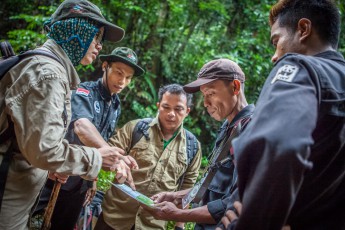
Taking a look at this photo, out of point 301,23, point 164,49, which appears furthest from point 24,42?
point 301,23

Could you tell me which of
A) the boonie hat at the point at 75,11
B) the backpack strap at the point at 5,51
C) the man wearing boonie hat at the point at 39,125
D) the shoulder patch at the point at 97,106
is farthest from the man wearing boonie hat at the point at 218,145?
the backpack strap at the point at 5,51

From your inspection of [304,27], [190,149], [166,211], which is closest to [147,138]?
[190,149]

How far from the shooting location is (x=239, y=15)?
9.48 m

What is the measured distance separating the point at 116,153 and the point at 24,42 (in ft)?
18.9

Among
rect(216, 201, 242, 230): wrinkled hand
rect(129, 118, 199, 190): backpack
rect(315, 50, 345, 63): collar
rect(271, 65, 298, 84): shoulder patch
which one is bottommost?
rect(129, 118, 199, 190): backpack

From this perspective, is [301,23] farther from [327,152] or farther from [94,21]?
[94,21]

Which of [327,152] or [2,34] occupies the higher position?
[327,152]

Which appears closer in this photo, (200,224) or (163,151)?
(200,224)

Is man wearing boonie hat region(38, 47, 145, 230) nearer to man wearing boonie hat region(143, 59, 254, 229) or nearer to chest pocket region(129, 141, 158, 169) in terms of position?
chest pocket region(129, 141, 158, 169)

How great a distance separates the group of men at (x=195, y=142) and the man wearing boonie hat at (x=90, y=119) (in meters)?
0.02

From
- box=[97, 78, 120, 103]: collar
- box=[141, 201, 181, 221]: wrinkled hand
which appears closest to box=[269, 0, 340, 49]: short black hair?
box=[141, 201, 181, 221]: wrinkled hand

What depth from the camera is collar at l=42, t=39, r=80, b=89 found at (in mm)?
2099

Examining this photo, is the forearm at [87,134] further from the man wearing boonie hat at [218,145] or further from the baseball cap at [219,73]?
the baseball cap at [219,73]

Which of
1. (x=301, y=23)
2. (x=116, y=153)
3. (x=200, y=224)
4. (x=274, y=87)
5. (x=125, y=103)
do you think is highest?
(x=301, y=23)
